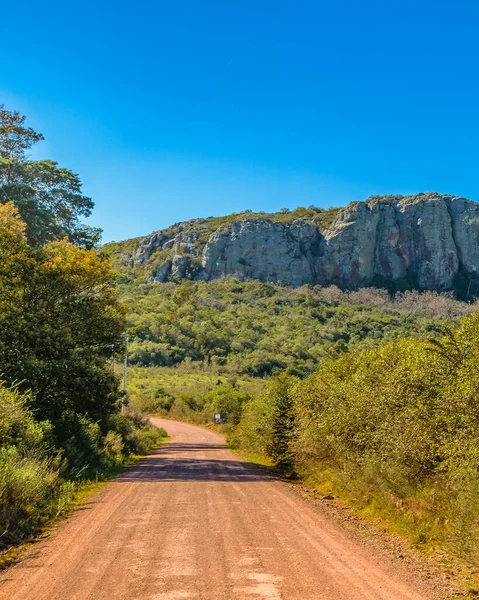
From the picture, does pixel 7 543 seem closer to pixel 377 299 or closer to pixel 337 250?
pixel 377 299

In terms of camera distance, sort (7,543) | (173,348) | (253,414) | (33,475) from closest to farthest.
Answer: (7,543), (33,475), (253,414), (173,348)

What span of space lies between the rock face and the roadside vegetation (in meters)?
121

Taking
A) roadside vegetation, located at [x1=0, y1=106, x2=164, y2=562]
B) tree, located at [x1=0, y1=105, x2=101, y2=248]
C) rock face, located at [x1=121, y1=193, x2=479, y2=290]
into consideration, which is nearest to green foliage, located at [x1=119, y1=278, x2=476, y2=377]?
rock face, located at [x1=121, y1=193, x2=479, y2=290]

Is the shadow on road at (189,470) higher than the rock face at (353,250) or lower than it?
lower

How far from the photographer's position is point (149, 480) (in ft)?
58.7

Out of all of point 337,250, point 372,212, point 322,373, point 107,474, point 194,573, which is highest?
point 372,212

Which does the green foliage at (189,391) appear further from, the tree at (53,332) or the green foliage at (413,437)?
the green foliage at (413,437)

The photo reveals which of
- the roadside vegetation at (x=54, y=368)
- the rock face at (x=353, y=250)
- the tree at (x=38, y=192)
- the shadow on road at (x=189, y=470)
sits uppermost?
the rock face at (x=353, y=250)

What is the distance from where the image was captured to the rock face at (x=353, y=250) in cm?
14888

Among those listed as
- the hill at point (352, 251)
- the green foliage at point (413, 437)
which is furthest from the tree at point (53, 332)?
the hill at point (352, 251)

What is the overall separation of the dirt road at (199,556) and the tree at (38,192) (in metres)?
19.8

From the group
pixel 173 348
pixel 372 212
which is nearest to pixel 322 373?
pixel 173 348

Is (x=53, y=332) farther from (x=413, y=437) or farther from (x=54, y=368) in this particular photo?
(x=413, y=437)

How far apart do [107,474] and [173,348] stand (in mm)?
69489
